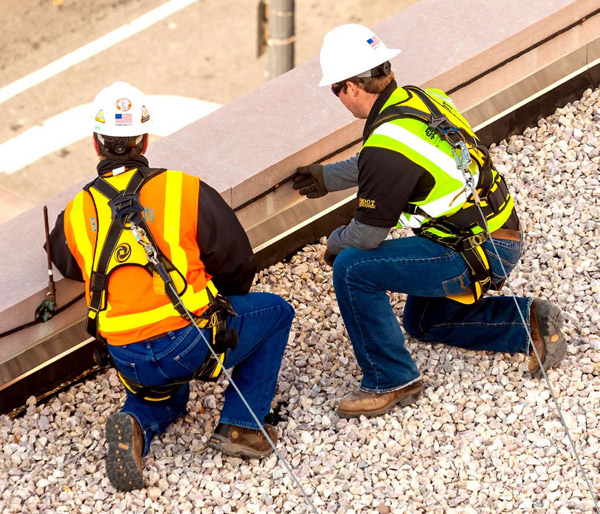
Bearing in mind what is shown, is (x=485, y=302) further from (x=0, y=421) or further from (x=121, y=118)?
(x=0, y=421)

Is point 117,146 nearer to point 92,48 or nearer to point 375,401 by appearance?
point 375,401

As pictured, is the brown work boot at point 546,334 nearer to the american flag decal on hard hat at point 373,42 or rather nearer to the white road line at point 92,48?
the american flag decal on hard hat at point 373,42

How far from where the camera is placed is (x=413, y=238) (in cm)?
471

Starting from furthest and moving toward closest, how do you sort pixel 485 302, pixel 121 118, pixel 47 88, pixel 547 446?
pixel 47 88, pixel 485 302, pixel 547 446, pixel 121 118


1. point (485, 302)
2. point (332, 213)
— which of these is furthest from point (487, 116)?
point (485, 302)

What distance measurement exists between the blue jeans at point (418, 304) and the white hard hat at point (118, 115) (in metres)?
1.06

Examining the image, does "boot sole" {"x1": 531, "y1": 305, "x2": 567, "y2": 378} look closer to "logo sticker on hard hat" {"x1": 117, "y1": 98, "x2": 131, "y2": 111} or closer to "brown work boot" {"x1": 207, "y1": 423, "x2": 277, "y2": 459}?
"brown work boot" {"x1": 207, "y1": 423, "x2": 277, "y2": 459}

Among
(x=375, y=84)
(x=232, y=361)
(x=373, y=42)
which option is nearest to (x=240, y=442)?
(x=232, y=361)

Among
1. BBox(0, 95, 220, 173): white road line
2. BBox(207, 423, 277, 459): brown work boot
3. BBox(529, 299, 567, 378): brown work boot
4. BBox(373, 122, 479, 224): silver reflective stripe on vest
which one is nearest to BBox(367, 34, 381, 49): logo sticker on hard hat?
BBox(373, 122, 479, 224): silver reflective stripe on vest

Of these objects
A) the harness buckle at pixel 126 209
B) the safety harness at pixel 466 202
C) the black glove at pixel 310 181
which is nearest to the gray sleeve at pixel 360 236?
the safety harness at pixel 466 202

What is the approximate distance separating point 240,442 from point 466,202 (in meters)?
1.40

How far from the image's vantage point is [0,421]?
16.6 ft

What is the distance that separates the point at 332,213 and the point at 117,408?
5.12ft

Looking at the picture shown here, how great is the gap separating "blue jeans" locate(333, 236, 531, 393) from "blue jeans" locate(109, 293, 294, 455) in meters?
0.31
